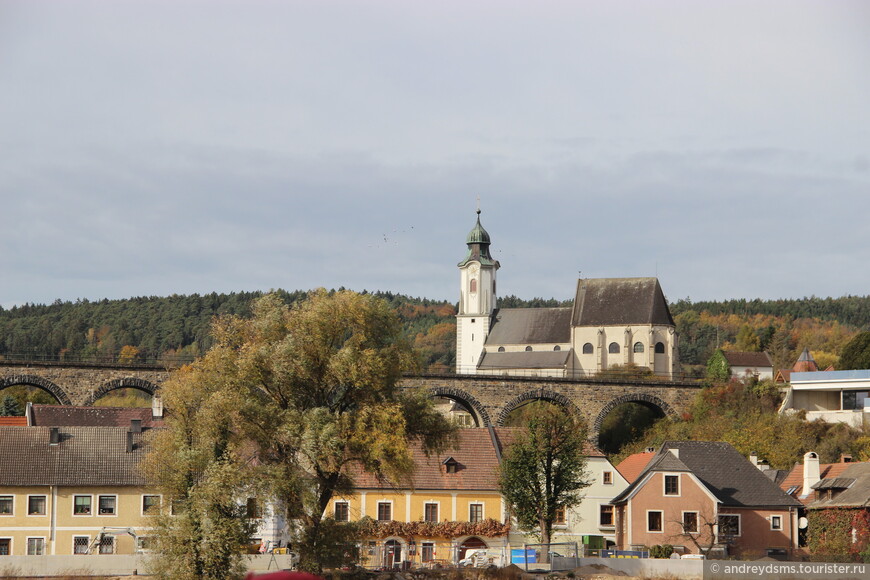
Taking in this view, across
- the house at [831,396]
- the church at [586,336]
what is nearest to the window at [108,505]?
the house at [831,396]

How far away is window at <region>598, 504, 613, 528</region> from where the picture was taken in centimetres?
5862

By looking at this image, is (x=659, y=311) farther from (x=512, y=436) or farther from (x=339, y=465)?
(x=339, y=465)

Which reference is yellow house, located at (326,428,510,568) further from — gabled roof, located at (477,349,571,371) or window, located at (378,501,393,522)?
gabled roof, located at (477,349,571,371)

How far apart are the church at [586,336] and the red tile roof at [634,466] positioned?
4528 centimetres

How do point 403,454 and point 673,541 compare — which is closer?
point 403,454

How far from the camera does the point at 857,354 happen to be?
319 ft

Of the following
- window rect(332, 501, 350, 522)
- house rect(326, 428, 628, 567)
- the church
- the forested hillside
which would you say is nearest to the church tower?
the church

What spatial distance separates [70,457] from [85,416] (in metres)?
18.0

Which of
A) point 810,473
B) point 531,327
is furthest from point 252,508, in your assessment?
point 531,327

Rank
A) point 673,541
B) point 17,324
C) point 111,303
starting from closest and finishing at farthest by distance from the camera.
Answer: point 673,541
point 17,324
point 111,303

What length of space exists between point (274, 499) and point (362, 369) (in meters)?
4.69

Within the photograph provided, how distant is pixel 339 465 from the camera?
4072 centimetres

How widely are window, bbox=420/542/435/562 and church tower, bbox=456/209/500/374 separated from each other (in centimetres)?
7080

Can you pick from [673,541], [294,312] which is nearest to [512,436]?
[673,541]
